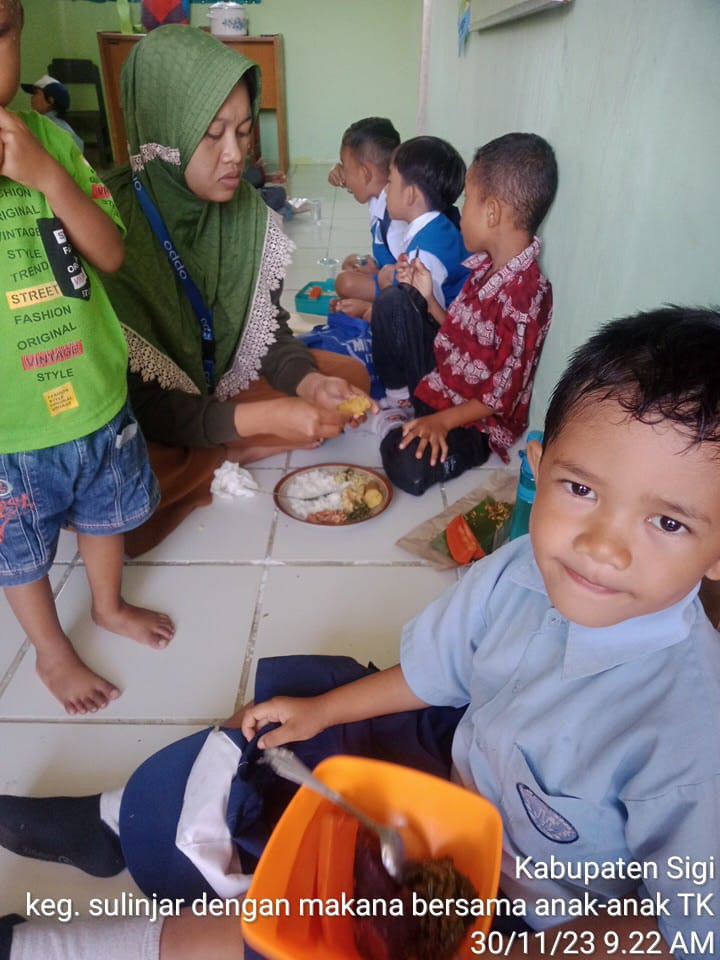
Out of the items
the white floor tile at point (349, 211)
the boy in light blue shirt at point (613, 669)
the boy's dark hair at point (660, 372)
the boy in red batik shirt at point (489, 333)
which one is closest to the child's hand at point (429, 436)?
the boy in red batik shirt at point (489, 333)

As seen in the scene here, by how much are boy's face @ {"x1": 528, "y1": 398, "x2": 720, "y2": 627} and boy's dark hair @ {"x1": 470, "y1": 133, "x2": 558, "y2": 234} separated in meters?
1.20

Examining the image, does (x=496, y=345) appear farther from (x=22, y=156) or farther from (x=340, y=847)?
(x=340, y=847)

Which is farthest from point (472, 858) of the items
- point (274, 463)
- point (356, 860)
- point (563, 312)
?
point (274, 463)

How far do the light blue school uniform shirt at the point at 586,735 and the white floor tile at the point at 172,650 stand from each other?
555mm

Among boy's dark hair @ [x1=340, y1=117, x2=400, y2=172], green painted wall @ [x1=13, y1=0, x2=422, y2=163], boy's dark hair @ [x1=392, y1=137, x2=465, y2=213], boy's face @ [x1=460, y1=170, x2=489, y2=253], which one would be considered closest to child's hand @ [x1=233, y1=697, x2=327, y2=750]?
boy's face @ [x1=460, y1=170, x2=489, y2=253]

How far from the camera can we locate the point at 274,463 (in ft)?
6.07

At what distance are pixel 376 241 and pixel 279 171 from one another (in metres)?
3.38

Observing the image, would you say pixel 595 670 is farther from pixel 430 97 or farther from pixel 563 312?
pixel 430 97

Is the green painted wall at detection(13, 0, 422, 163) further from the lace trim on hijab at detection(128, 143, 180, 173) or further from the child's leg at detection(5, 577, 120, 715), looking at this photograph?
the child's leg at detection(5, 577, 120, 715)

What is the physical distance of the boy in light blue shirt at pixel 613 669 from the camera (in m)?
0.52

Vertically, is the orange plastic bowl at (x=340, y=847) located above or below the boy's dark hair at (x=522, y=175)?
below

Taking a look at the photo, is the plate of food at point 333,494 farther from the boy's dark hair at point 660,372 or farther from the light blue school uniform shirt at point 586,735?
the boy's dark hair at point 660,372

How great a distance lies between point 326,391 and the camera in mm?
1683

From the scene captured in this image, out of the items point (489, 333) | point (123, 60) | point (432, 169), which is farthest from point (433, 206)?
point (123, 60)
